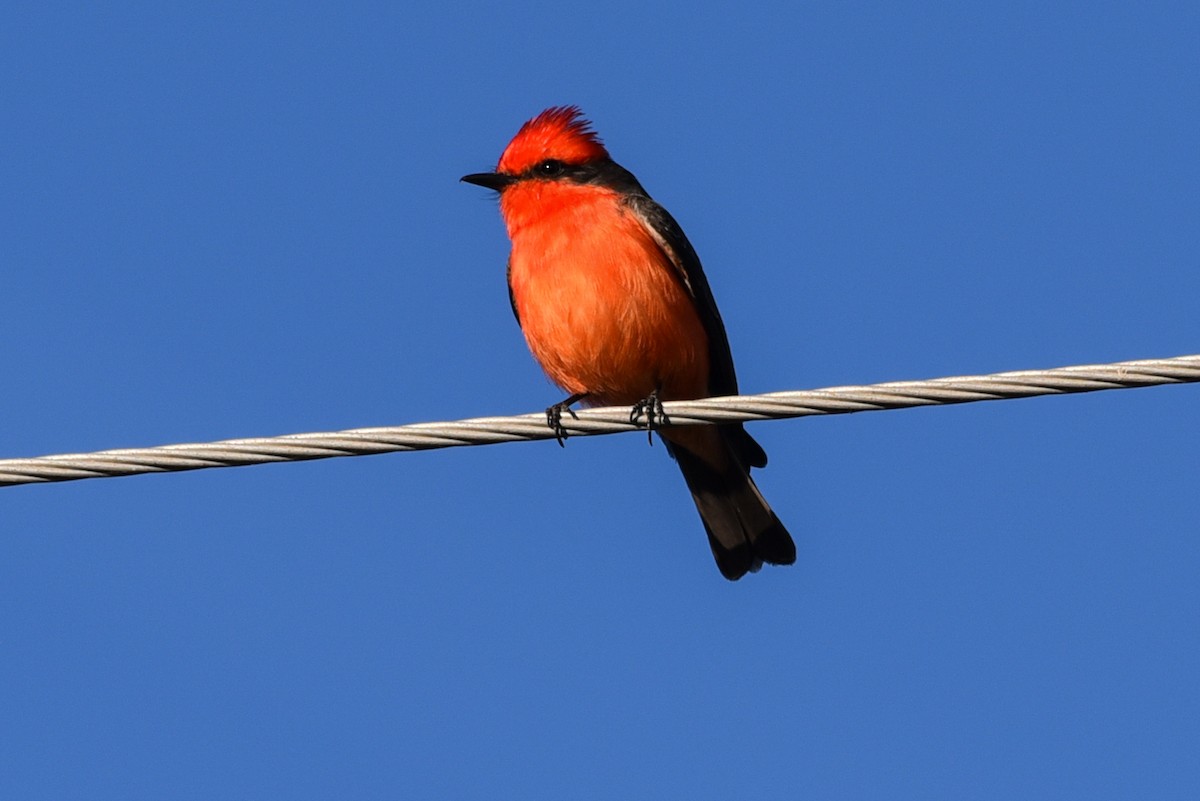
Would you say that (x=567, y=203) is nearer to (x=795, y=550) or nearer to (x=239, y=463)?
(x=795, y=550)

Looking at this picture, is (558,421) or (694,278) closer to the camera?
(558,421)

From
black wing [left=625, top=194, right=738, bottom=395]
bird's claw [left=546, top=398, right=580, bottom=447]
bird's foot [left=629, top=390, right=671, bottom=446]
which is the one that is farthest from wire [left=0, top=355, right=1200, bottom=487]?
black wing [left=625, top=194, right=738, bottom=395]

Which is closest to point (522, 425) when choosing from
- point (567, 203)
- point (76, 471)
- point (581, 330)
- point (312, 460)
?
point (312, 460)

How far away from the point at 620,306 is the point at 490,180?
Result: 4.10ft

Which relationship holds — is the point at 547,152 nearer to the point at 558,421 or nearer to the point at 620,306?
the point at 620,306

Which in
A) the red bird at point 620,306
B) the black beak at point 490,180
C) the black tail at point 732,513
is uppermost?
the black beak at point 490,180

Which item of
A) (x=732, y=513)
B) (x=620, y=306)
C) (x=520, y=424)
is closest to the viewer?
(x=520, y=424)

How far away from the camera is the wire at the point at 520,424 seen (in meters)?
4.91

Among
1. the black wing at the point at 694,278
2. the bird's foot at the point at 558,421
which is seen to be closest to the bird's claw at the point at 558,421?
the bird's foot at the point at 558,421

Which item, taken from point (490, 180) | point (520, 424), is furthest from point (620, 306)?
point (520, 424)

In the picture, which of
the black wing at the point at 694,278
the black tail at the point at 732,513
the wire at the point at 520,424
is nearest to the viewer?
the wire at the point at 520,424

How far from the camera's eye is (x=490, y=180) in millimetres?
8383

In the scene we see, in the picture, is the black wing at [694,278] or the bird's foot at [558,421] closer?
the bird's foot at [558,421]

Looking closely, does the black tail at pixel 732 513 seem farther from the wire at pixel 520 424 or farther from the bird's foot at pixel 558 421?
the wire at pixel 520 424
